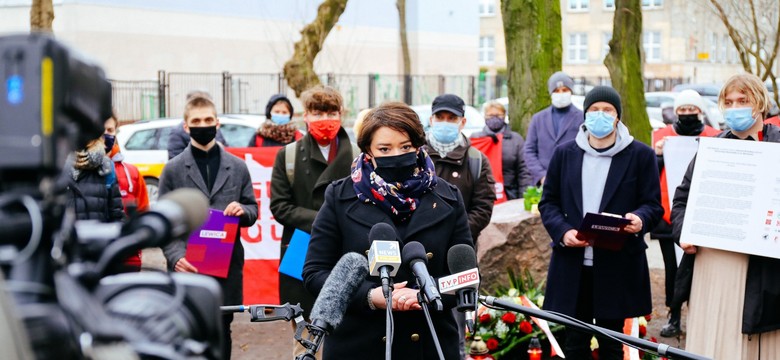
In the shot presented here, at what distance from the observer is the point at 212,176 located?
6730 millimetres

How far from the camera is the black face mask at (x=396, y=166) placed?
4328 millimetres

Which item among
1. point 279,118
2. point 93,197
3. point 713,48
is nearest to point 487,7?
point 713,48

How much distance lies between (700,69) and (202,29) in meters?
35.0

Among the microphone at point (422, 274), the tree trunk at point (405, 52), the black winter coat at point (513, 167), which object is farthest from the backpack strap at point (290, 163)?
the tree trunk at point (405, 52)

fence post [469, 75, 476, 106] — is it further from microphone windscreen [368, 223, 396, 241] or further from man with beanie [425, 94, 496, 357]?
microphone windscreen [368, 223, 396, 241]

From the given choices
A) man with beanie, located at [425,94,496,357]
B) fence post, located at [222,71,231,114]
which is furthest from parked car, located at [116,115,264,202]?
fence post, located at [222,71,231,114]

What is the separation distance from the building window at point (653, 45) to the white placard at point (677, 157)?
53.2m

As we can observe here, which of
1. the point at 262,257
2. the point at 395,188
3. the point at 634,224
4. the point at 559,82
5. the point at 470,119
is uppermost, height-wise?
the point at 559,82

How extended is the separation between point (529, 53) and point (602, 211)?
268 inches

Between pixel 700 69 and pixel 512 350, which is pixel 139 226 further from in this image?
pixel 700 69

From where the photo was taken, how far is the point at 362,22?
136 feet

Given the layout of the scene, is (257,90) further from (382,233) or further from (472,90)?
(382,233)

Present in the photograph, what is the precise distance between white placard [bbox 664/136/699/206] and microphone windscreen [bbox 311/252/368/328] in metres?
4.91

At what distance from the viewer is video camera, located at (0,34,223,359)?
5.10 feet
